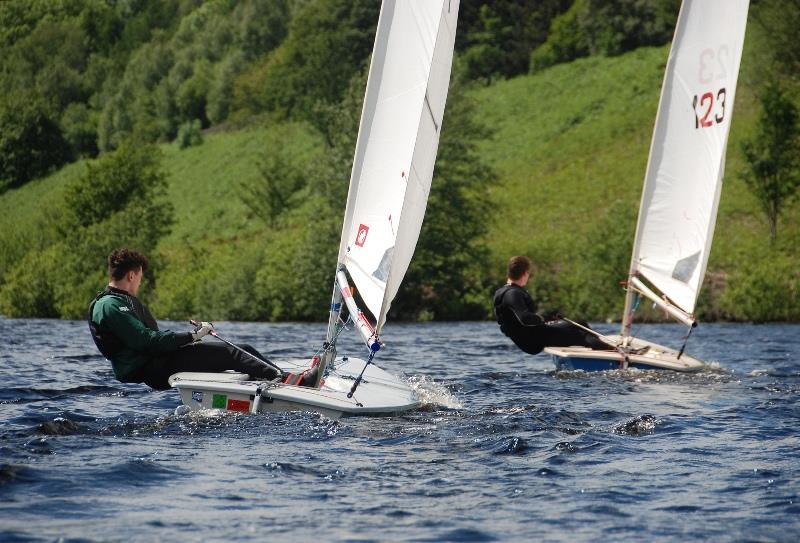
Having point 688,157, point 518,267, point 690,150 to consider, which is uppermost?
point 690,150

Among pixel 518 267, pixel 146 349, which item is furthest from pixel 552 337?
pixel 146 349

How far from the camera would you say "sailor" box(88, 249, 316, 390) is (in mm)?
12172

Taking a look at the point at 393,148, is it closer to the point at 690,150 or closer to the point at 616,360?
the point at 616,360

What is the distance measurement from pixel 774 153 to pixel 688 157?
19.8m

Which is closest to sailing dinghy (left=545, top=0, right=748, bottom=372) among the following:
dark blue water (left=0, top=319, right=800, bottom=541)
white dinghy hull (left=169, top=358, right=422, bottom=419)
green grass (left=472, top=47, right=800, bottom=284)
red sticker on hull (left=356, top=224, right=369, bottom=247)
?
dark blue water (left=0, top=319, right=800, bottom=541)

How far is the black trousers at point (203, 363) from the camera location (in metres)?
12.6

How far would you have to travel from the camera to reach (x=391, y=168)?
1321 cm

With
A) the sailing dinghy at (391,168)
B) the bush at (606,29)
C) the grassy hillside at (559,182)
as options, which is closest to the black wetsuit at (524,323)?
the sailing dinghy at (391,168)

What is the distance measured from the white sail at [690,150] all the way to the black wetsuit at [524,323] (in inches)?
120

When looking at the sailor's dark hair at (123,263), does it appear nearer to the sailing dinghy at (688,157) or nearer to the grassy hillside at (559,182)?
the sailing dinghy at (688,157)

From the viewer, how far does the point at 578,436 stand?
38.1ft

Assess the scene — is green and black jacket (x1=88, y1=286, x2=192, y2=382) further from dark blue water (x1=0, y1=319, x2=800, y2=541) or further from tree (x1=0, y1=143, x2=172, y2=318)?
tree (x1=0, y1=143, x2=172, y2=318)

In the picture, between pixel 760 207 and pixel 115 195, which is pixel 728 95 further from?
pixel 115 195

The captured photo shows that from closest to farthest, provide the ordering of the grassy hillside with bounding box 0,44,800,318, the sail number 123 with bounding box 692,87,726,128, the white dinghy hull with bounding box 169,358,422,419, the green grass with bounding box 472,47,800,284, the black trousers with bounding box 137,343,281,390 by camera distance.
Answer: the white dinghy hull with bounding box 169,358,422,419 < the black trousers with bounding box 137,343,281,390 < the sail number 123 with bounding box 692,87,726,128 < the grassy hillside with bounding box 0,44,800,318 < the green grass with bounding box 472,47,800,284
